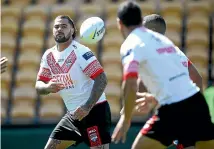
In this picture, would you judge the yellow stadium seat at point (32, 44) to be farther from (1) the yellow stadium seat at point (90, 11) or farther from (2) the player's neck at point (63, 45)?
(2) the player's neck at point (63, 45)

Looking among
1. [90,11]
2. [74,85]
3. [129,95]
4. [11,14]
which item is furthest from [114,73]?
[129,95]

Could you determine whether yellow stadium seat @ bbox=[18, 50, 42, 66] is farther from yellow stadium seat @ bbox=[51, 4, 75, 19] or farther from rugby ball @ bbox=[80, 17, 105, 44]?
rugby ball @ bbox=[80, 17, 105, 44]

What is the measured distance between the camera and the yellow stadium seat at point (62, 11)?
1317 centimetres

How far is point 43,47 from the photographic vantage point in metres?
12.8

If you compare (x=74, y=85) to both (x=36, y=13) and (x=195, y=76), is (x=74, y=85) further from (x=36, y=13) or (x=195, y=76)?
(x=36, y=13)

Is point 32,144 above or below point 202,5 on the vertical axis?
below

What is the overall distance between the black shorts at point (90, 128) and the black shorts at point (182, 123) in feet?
5.01

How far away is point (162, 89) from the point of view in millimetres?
6223

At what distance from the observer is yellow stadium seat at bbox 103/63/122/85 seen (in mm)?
11984

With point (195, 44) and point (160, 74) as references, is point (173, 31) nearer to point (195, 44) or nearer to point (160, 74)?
point (195, 44)

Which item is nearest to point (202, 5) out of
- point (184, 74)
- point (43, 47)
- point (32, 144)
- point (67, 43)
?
point (43, 47)

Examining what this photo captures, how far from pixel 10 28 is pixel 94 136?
5.88m

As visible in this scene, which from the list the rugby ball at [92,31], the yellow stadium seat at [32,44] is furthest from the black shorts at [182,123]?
the yellow stadium seat at [32,44]

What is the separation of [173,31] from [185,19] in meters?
0.50
